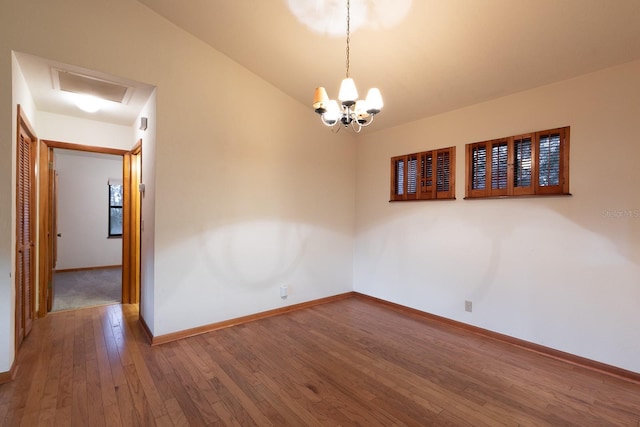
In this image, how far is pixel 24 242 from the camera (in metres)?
3.05

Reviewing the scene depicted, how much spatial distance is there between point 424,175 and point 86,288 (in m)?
5.88

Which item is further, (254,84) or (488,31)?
(254,84)

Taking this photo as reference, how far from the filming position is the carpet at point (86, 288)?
4.36m

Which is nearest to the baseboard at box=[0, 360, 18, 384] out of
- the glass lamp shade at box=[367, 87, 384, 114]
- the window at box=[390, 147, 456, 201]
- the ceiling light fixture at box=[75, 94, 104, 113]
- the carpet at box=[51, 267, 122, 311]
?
the carpet at box=[51, 267, 122, 311]

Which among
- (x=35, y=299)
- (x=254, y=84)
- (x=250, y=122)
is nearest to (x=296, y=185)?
(x=250, y=122)

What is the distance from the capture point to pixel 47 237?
3768 mm

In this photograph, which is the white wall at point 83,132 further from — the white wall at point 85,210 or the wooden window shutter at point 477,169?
the wooden window shutter at point 477,169

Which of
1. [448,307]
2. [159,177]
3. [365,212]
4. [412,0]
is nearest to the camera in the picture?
[412,0]

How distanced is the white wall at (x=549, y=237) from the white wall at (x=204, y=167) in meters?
1.47

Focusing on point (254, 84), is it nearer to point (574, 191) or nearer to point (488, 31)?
point (488, 31)

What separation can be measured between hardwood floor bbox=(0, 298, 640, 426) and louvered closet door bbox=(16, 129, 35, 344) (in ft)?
0.85

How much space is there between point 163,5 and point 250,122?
4.50 feet

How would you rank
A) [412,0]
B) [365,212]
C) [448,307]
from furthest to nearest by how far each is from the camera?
1. [365,212]
2. [448,307]
3. [412,0]

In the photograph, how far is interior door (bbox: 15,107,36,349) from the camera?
108 inches
